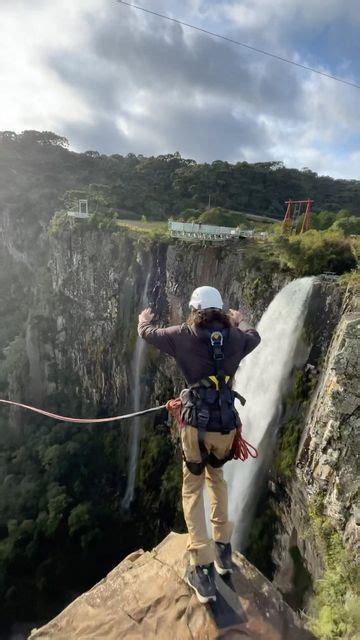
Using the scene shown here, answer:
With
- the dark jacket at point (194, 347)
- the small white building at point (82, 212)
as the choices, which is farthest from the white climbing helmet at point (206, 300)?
the small white building at point (82, 212)

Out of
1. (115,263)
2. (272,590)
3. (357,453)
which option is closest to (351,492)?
(357,453)

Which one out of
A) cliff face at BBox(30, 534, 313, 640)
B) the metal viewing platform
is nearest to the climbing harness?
cliff face at BBox(30, 534, 313, 640)

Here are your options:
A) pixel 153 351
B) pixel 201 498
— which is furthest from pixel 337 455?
pixel 153 351

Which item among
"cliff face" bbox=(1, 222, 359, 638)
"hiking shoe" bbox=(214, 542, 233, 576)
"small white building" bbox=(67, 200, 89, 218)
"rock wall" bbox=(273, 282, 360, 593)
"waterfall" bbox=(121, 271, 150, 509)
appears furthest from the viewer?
"small white building" bbox=(67, 200, 89, 218)

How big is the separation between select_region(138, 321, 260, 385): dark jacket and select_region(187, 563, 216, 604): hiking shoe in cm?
190

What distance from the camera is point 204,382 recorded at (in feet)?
11.4

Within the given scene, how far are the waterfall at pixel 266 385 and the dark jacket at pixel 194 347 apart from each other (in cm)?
663

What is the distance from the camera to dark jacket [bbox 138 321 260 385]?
3428 mm

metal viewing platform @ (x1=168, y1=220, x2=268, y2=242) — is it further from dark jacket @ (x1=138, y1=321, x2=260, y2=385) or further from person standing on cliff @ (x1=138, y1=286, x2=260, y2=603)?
dark jacket @ (x1=138, y1=321, x2=260, y2=385)

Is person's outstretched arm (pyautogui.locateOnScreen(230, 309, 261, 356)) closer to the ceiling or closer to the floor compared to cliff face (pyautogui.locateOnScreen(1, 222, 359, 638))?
closer to the ceiling

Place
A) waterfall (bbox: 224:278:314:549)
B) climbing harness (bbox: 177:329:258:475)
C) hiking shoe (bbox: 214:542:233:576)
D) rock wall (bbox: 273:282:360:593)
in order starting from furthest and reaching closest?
waterfall (bbox: 224:278:314:549) < rock wall (bbox: 273:282:360:593) < hiking shoe (bbox: 214:542:233:576) < climbing harness (bbox: 177:329:258:475)

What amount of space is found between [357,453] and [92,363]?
18625mm

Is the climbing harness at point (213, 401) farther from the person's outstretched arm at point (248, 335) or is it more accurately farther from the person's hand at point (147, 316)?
the person's hand at point (147, 316)

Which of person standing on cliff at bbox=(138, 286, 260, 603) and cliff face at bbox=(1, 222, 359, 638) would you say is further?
cliff face at bbox=(1, 222, 359, 638)
